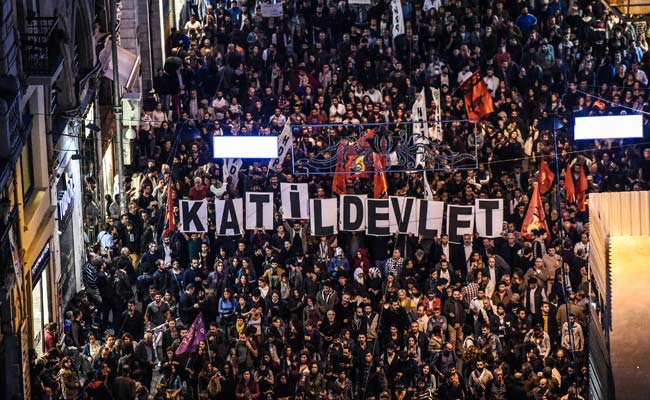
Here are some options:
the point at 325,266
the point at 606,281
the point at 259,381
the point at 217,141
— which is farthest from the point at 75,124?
the point at 606,281

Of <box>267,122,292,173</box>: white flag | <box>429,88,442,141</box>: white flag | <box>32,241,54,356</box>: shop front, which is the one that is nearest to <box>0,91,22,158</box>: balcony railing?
<box>32,241,54,356</box>: shop front

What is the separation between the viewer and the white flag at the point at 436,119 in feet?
136

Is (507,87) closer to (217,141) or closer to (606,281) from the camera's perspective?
(217,141)

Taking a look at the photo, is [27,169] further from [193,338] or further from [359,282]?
[359,282]

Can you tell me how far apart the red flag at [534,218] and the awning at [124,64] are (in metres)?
10.9

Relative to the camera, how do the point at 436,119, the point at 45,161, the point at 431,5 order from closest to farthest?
the point at 45,161
the point at 436,119
the point at 431,5

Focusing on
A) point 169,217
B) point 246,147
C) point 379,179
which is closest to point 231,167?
point 246,147

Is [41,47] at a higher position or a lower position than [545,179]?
higher

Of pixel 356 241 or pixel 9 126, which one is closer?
pixel 9 126

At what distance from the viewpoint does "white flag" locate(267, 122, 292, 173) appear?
1609 inches

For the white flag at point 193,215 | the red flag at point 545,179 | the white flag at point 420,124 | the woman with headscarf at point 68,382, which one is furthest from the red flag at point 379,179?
the woman with headscarf at point 68,382

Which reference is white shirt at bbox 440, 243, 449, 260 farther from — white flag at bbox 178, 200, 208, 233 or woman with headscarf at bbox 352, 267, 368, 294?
white flag at bbox 178, 200, 208, 233

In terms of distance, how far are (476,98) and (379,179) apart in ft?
14.3

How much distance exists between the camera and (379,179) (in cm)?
4000
